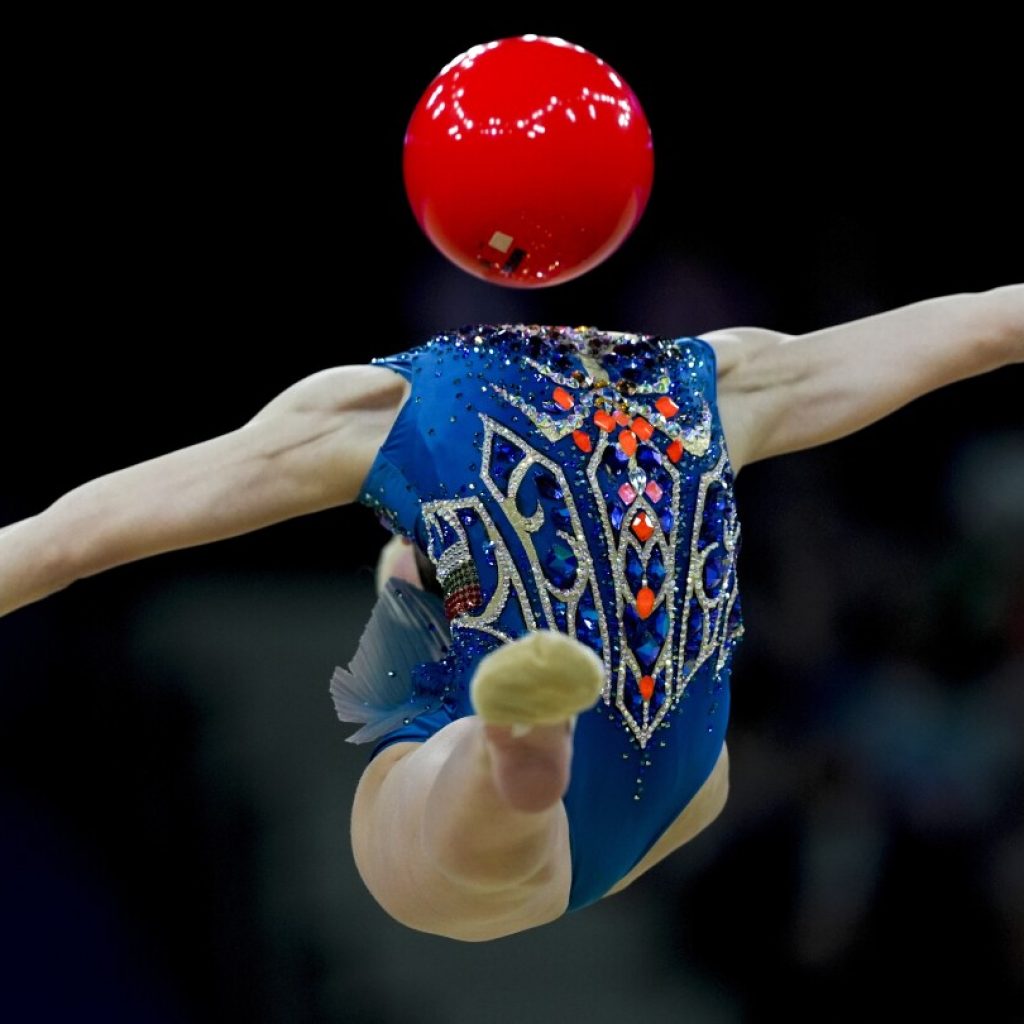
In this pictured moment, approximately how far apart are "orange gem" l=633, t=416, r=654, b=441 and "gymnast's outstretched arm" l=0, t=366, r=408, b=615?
7.5 inches

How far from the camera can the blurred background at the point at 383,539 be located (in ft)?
7.21

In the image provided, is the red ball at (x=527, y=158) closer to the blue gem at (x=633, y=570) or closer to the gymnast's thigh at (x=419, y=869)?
the blue gem at (x=633, y=570)

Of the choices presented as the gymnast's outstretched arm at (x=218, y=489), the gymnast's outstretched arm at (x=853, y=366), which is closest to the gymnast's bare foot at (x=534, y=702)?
the gymnast's outstretched arm at (x=218, y=489)

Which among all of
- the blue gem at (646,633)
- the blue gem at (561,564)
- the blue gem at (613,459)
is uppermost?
the blue gem at (613,459)

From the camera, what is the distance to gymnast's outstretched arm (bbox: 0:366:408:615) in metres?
1.20

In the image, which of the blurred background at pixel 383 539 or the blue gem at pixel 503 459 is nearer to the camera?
the blue gem at pixel 503 459

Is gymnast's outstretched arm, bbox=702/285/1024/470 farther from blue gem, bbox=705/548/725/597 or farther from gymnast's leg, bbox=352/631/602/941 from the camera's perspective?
gymnast's leg, bbox=352/631/602/941

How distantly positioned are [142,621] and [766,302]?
1.04 meters

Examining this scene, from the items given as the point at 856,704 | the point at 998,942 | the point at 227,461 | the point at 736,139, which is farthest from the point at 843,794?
the point at 227,461

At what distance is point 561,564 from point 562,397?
0.45ft

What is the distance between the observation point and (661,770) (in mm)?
1272

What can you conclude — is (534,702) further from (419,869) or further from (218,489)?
(218,489)

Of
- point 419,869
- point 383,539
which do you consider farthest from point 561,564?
point 383,539

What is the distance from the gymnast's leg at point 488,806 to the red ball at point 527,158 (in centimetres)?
37
